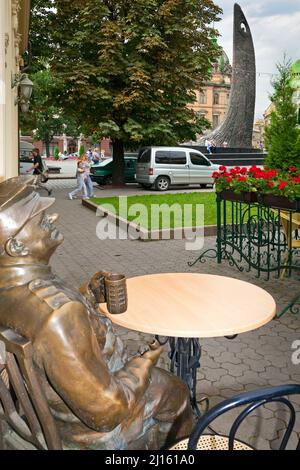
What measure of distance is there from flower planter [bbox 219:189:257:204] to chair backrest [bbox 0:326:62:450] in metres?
5.38

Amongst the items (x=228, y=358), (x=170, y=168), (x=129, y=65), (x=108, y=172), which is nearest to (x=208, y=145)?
(x=108, y=172)

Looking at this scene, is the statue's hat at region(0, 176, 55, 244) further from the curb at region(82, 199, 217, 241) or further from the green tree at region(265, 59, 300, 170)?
the green tree at region(265, 59, 300, 170)

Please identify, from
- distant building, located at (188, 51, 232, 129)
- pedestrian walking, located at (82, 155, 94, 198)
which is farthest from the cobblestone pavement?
distant building, located at (188, 51, 232, 129)

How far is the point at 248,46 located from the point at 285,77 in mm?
26750

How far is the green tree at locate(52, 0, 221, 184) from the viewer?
64.8 feet

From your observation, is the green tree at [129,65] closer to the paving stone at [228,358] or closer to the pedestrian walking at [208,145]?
the pedestrian walking at [208,145]

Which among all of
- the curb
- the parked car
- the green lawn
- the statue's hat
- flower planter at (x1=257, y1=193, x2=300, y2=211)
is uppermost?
the parked car

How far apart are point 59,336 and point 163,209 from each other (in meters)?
12.4

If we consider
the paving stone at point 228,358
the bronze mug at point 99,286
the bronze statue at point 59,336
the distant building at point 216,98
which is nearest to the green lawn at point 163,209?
the paving stone at point 228,358

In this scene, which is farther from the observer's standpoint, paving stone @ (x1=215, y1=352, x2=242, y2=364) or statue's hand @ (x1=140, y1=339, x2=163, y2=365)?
paving stone @ (x1=215, y1=352, x2=242, y2=364)

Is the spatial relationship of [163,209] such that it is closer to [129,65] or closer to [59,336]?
[129,65]

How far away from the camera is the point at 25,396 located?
1568 mm
